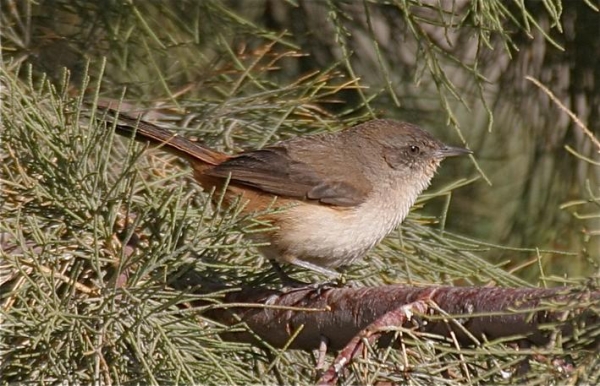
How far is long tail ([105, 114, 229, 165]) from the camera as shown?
3678 mm

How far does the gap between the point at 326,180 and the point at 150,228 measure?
3.66 feet

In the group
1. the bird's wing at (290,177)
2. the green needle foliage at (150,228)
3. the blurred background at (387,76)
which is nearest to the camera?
the green needle foliage at (150,228)

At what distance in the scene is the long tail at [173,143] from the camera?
3.68 m

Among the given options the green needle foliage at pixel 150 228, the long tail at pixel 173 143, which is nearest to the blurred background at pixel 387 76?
the green needle foliage at pixel 150 228

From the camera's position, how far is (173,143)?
384cm

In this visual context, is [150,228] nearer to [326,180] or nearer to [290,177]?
[290,177]

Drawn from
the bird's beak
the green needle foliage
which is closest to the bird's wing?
the green needle foliage

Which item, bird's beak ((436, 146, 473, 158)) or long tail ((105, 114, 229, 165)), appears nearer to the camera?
long tail ((105, 114, 229, 165))

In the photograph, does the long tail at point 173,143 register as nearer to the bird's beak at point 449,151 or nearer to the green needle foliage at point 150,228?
the green needle foliage at point 150,228

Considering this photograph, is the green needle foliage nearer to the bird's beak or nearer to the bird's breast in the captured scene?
the bird's breast

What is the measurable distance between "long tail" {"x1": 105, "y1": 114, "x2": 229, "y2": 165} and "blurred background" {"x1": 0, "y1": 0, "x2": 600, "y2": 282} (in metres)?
0.25

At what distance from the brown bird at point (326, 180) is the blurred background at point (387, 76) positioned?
0.44 feet

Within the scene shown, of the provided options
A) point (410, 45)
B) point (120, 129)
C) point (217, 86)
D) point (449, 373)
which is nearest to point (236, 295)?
point (120, 129)

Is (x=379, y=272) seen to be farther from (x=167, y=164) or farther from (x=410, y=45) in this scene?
(x=410, y=45)
